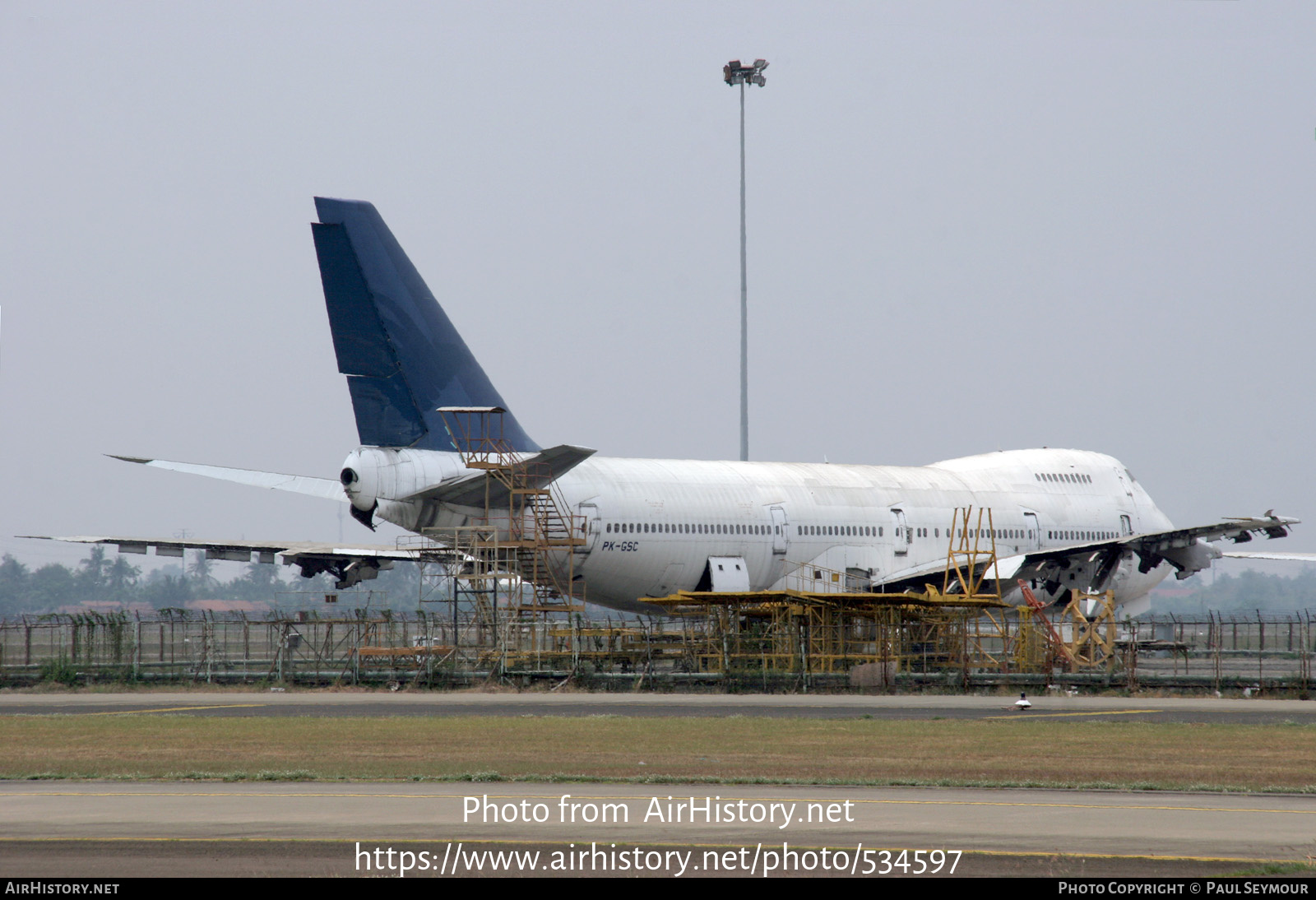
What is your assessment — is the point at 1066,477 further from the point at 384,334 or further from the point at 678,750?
the point at 678,750

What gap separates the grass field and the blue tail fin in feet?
37.8

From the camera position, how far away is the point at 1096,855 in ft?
34.3

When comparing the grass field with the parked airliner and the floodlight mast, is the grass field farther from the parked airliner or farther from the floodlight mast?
the floodlight mast

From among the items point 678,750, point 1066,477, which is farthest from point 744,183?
point 678,750

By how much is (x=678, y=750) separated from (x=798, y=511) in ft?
79.4

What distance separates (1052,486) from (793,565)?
12520mm

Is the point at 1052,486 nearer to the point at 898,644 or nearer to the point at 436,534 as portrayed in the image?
the point at 898,644

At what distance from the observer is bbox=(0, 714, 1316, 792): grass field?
16000mm

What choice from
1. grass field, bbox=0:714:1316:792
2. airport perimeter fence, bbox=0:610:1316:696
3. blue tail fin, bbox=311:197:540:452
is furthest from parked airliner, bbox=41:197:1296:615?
grass field, bbox=0:714:1316:792

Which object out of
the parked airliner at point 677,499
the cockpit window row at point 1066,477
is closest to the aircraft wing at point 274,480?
the parked airliner at point 677,499

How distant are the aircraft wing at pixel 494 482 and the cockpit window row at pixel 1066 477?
2109 centimetres

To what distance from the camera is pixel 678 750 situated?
18.7m

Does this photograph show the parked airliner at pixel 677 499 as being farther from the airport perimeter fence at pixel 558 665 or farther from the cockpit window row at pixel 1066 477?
the airport perimeter fence at pixel 558 665
